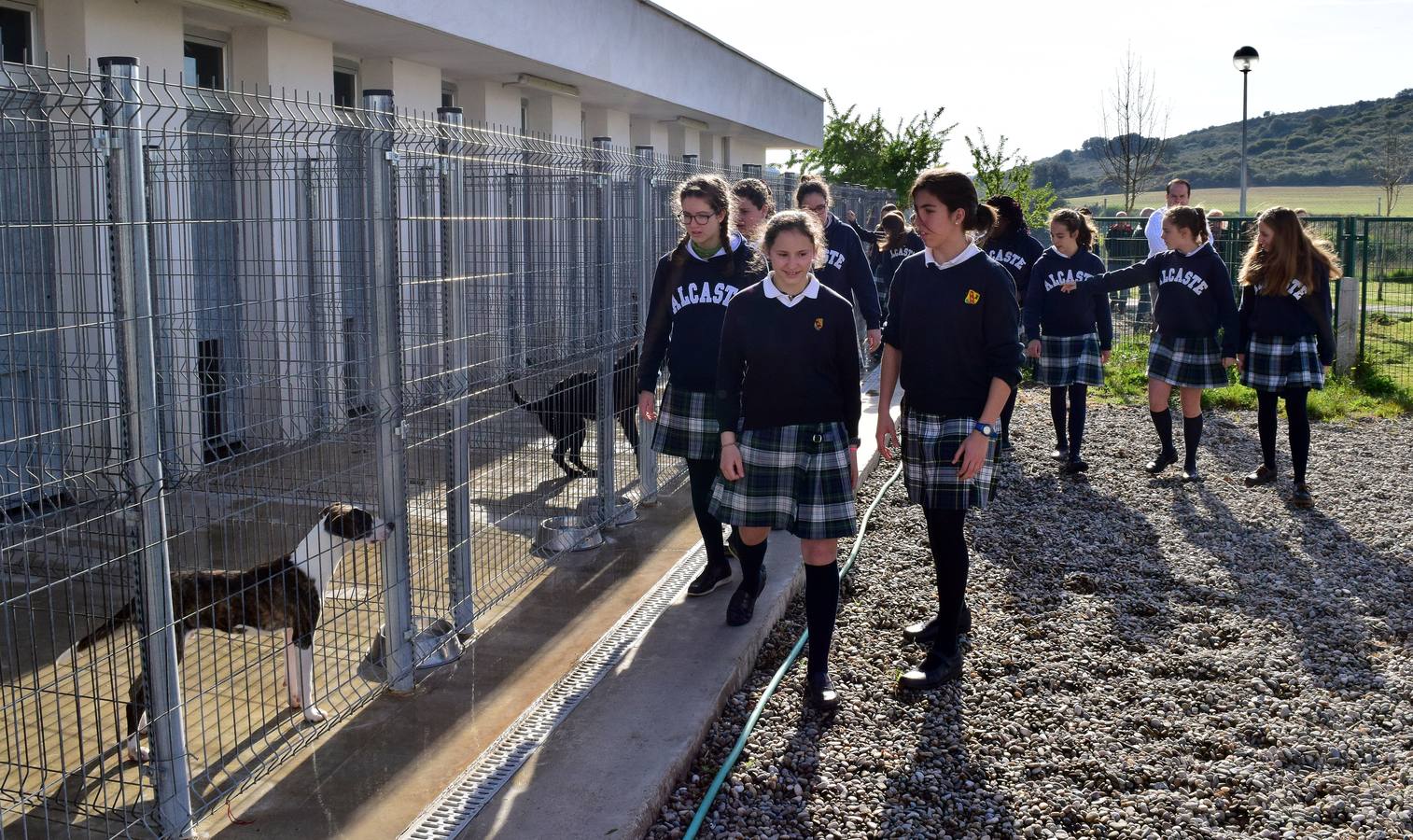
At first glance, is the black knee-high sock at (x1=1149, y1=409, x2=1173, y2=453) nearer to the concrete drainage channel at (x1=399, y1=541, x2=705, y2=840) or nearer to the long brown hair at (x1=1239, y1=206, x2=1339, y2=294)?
the long brown hair at (x1=1239, y1=206, x2=1339, y2=294)

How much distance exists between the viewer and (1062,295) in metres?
8.52

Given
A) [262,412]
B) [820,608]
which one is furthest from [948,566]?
[262,412]

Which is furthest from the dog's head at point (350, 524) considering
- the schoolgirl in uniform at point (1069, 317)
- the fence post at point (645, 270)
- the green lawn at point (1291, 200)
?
the green lawn at point (1291, 200)

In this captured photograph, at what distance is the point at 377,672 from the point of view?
4594 mm

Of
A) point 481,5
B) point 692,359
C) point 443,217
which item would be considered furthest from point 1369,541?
point 481,5

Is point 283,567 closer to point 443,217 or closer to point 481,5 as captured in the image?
point 443,217

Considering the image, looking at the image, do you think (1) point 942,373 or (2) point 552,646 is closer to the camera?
(1) point 942,373

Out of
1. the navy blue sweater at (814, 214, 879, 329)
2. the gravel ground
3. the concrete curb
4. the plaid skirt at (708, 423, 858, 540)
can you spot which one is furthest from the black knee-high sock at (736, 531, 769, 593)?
the navy blue sweater at (814, 214, 879, 329)

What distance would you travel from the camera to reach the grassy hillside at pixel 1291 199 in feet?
212

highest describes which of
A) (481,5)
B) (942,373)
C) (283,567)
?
(481,5)

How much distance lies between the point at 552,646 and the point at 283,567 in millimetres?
1392

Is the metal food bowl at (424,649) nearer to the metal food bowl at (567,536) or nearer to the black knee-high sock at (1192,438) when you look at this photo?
the metal food bowl at (567,536)

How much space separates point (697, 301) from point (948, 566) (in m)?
1.63

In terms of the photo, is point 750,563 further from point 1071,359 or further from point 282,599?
point 1071,359
